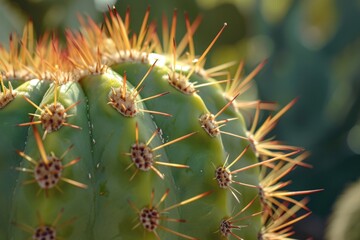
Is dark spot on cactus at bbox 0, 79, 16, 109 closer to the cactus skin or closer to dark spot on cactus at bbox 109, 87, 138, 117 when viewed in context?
dark spot on cactus at bbox 109, 87, 138, 117

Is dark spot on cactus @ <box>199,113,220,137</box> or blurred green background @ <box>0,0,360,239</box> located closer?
dark spot on cactus @ <box>199,113,220,137</box>

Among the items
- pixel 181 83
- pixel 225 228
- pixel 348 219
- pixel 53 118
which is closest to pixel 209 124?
pixel 181 83

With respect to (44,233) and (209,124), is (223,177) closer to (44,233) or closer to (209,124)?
(209,124)

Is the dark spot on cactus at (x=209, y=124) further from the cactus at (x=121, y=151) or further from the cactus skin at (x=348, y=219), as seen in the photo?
the cactus skin at (x=348, y=219)

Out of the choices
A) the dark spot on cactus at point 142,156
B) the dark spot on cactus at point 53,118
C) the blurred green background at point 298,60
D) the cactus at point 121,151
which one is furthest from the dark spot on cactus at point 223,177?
the blurred green background at point 298,60

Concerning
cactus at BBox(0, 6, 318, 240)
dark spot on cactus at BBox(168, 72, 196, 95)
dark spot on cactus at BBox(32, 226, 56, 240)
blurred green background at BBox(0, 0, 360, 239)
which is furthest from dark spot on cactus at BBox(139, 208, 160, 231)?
blurred green background at BBox(0, 0, 360, 239)
